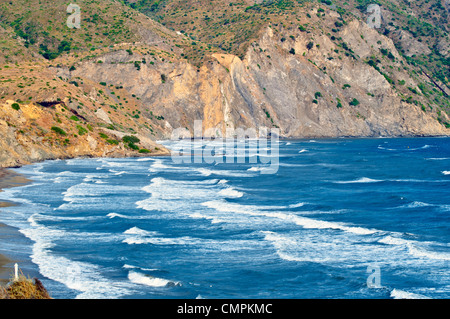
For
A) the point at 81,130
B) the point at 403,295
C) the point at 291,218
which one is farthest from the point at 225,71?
the point at 403,295

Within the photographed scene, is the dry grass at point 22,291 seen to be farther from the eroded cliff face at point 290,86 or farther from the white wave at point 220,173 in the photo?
the eroded cliff face at point 290,86

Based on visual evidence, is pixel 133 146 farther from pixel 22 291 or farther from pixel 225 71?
pixel 22 291

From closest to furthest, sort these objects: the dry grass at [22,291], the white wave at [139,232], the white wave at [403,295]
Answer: the dry grass at [22,291], the white wave at [403,295], the white wave at [139,232]

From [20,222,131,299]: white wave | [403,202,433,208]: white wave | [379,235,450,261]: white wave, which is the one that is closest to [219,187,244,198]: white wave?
[403,202,433,208]: white wave

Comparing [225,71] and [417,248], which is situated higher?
[225,71]

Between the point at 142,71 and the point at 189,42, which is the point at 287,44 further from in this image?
the point at 142,71

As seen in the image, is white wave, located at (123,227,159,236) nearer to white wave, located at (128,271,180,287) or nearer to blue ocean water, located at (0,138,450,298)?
blue ocean water, located at (0,138,450,298)

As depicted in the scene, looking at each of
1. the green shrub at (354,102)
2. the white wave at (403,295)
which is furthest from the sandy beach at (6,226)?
the green shrub at (354,102)
